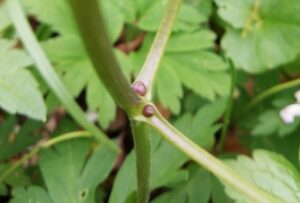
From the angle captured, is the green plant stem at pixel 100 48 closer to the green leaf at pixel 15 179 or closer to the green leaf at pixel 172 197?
the green leaf at pixel 172 197

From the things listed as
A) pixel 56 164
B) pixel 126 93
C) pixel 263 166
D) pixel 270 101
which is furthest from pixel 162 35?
pixel 270 101

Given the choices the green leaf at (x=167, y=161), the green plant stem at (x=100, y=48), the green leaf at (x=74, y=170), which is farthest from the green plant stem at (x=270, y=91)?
the green plant stem at (x=100, y=48)

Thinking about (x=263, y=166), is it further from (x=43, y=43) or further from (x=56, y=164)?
(x=43, y=43)

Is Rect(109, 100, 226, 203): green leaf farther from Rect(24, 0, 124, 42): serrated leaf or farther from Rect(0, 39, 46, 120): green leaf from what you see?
Rect(24, 0, 124, 42): serrated leaf

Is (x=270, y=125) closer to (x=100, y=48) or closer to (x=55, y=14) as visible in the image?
(x=55, y=14)

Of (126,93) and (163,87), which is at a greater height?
(126,93)
